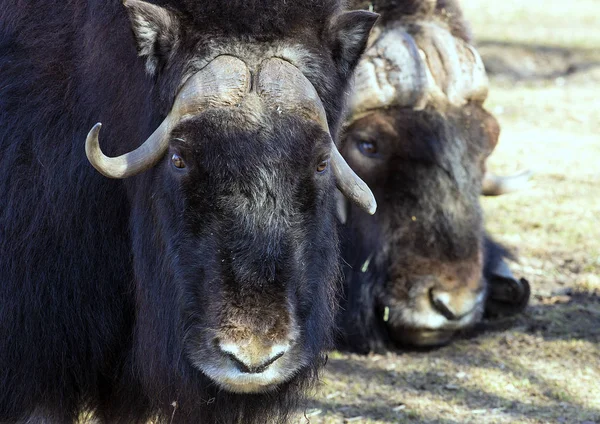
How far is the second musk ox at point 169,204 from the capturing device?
10.5 ft

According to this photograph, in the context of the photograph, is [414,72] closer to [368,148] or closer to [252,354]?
[368,148]

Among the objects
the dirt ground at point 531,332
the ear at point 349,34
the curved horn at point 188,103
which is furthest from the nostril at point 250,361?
the dirt ground at point 531,332

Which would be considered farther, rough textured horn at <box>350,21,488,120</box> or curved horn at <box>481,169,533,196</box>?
curved horn at <box>481,169,533,196</box>

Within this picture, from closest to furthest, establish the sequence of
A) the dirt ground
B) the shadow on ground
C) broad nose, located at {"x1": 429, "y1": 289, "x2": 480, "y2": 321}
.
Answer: the dirt ground < broad nose, located at {"x1": 429, "y1": 289, "x2": 480, "y2": 321} < the shadow on ground

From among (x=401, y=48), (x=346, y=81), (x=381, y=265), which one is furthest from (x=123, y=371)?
(x=401, y=48)

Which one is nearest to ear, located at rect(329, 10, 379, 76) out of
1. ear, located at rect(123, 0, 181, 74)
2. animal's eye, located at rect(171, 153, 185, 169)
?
ear, located at rect(123, 0, 181, 74)

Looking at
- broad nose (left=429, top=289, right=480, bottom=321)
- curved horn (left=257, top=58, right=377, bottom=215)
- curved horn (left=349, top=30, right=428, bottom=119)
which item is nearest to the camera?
curved horn (left=257, top=58, right=377, bottom=215)

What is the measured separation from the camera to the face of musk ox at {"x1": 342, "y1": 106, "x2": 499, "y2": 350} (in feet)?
18.9

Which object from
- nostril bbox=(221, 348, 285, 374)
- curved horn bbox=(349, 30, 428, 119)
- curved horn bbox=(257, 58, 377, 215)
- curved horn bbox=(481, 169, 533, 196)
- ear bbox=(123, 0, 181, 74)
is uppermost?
ear bbox=(123, 0, 181, 74)

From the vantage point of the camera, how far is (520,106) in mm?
12266

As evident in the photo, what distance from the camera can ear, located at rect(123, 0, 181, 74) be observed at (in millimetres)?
3268

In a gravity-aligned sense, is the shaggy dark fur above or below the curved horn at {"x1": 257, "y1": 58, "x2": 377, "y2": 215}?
below

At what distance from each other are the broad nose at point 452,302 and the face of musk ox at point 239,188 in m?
2.25

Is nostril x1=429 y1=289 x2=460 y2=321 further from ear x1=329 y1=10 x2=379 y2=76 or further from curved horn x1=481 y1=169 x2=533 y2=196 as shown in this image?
ear x1=329 y1=10 x2=379 y2=76
